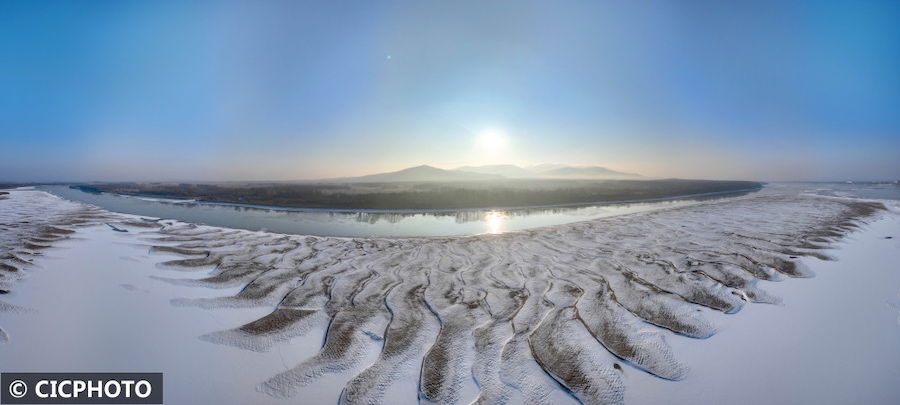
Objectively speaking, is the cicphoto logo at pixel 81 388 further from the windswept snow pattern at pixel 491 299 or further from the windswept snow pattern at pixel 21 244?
the windswept snow pattern at pixel 21 244

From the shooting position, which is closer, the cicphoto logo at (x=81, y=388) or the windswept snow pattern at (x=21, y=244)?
A: the cicphoto logo at (x=81, y=388)

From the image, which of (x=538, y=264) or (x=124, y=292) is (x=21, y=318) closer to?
(x=124, y=292)

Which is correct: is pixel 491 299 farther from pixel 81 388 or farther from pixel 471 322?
pixel 81 388

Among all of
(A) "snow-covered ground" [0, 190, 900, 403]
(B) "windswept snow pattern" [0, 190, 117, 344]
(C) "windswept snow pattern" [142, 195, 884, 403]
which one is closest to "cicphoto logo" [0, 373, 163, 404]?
(A) "snow-covered ground" [0, 190, 900, 403]

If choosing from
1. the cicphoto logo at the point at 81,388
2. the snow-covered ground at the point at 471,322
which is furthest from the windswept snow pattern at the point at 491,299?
the cicphoto logo at the point at 81,388

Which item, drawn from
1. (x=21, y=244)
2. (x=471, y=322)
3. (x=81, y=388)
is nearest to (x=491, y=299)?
(x=471, y=322)

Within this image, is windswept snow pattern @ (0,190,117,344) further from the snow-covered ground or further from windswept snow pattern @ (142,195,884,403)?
windswept snow pattern @ (142,195,884,403)
